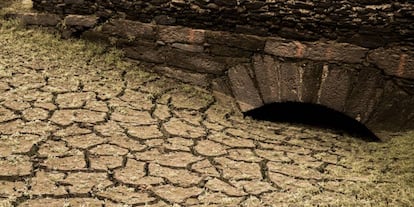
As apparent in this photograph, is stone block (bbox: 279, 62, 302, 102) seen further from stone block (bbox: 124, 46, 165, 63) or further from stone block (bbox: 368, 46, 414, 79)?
stone block (bbox: 124, 46, 165, 63)

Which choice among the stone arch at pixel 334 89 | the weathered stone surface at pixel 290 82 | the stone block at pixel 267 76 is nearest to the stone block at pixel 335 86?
the stone arch at pixel 334 89

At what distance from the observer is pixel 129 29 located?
12.6 feet

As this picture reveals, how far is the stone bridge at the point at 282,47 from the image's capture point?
3061 mm

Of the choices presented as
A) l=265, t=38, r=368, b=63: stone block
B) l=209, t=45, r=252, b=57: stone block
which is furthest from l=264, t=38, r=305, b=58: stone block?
l=209, t=45, r=252, b=57: stone block

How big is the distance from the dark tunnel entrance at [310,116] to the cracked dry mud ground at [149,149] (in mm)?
110

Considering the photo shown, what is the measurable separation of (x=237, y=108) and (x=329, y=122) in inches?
26.2

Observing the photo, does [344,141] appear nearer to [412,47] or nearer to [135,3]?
[412,47]

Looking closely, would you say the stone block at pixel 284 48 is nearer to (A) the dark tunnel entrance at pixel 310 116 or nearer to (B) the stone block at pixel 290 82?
(B) the stone block at pixel 290 82

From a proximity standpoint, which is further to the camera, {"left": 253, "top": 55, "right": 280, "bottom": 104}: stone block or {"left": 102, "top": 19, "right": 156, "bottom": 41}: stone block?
{"left": 102, "top": 19, "right": 156, "bottom": 41}: stone block

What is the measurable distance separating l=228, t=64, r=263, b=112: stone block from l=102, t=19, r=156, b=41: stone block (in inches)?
28.6

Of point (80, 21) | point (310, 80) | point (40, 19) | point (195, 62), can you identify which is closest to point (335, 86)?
point (310, 80)

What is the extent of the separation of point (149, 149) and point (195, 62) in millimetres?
1055

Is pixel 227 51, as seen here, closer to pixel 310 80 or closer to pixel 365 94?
pixel 310 80

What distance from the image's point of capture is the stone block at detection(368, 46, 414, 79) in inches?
119
